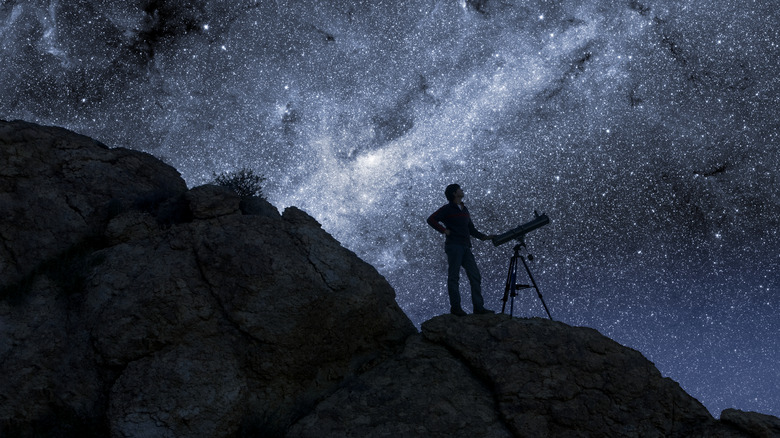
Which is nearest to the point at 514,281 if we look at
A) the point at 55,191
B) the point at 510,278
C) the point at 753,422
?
the point at 510,278

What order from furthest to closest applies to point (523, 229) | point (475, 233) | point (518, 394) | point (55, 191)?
point (475, 233), point (523, 229), point (55, 191), point (518, 394)

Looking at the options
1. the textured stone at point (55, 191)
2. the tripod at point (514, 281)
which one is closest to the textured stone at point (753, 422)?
the tripod at point (514, 281)

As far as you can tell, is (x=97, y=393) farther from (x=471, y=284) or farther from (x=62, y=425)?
(x=471, y=284)

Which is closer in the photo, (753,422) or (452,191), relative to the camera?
(753,422)

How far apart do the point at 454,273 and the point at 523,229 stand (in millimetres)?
1501

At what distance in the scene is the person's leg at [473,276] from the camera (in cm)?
912

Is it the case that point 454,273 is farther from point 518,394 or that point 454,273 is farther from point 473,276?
point 518,394

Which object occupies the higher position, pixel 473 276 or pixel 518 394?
pixel 473 276

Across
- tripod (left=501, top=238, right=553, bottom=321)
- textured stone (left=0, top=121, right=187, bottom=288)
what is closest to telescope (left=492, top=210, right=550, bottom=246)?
tripod (left=501, top=238, right=553, bottom=321)

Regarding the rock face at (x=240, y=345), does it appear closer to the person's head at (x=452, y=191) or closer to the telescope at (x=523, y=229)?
the telescope at (x=523, y=229)

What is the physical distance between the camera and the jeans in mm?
8984

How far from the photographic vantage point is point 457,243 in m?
9.28

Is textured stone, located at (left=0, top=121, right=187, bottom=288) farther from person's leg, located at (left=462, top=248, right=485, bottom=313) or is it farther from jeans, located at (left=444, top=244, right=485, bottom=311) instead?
person's leg, located at (left=462, top=248, right=485, bottom=313)

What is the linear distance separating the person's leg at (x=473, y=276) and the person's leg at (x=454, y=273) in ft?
0.53
